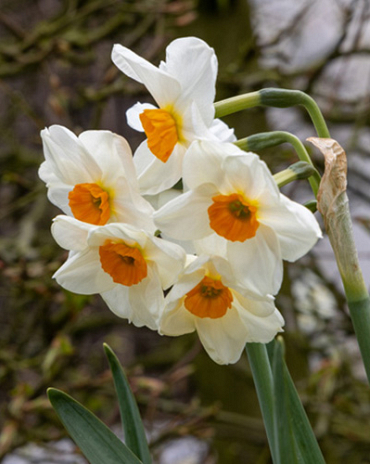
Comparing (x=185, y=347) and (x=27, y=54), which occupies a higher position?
(x=27, y=54)

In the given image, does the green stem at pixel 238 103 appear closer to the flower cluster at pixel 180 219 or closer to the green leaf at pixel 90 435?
the flower cluster at pixel 180 219

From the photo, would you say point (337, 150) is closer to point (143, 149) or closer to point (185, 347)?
point (143, 149)

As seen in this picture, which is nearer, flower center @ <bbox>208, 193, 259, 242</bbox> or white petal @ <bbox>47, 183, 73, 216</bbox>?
flower center @ <bbox>208, 193, 259, 242</bbox>

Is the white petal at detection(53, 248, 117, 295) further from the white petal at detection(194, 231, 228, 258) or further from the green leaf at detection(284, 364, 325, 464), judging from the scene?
the green leaf at detection(284, 364, 325, 464)

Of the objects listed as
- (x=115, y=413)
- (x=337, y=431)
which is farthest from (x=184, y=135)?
(x=337, y=431)

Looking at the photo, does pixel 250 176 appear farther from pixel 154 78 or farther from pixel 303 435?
pixel 303 435

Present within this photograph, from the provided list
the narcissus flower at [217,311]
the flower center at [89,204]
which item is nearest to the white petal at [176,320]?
the narcissus flower at [217,311]

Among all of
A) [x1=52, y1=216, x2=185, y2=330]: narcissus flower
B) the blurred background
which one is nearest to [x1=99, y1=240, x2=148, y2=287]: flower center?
[x1=52, y1=216, x2=185, y2=330]: narcissus flower
